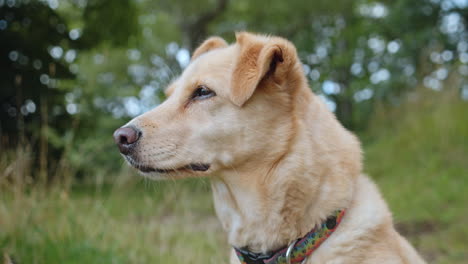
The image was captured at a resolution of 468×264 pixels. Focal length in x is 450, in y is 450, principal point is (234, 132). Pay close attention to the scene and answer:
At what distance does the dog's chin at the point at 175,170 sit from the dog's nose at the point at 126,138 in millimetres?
79

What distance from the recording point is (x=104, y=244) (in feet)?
13.7

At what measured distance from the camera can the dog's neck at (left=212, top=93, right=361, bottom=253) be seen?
2.41 metres

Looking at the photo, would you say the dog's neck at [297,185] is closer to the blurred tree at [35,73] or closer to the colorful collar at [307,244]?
the colorful collar at [307,244]

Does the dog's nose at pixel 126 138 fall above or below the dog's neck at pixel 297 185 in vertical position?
above

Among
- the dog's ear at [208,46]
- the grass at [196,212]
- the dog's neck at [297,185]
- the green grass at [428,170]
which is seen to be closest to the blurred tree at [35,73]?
the grass at [196,212]

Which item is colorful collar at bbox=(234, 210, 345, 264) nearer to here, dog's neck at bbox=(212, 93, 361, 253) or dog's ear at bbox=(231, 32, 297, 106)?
dog's neck at bbox=(212, 93, 361, 253)

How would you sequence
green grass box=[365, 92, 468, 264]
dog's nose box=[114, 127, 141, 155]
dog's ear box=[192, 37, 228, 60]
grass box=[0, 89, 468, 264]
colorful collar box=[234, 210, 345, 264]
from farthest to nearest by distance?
green grass box=[365, 92, 468, 264] < grass box=[0, 89, 468, 264] < dog's ear box=[192, 37, 228, 60] < dog's nose box=[114, 127, 141, 155] < colorful collar box=[234, 210, 345, 264]

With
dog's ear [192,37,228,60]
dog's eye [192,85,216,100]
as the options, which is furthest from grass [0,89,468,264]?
dog's ear [192,37,228,60]

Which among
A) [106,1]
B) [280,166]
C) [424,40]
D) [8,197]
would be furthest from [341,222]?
[424,40]

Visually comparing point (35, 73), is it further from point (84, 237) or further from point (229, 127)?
point (229, 127)

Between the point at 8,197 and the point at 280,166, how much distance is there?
3.38 meters

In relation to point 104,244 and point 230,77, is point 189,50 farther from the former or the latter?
point 230,77

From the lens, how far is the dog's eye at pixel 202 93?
268cm

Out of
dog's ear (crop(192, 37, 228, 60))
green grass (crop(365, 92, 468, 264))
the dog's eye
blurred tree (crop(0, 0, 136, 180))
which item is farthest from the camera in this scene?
blurred tree (crop(0, 0, 136, 180))
